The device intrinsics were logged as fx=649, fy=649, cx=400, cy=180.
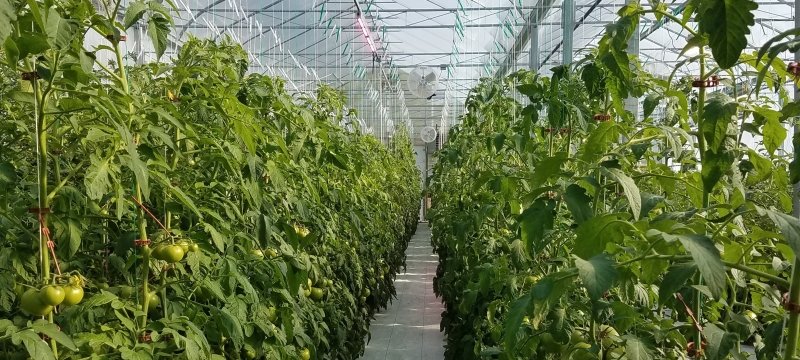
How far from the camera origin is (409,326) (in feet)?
20.4

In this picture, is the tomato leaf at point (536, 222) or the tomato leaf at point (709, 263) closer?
the tomato leaf at point (709, 263)

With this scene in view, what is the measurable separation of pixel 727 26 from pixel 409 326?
5.58 m

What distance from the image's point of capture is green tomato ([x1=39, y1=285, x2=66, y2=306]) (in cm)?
123

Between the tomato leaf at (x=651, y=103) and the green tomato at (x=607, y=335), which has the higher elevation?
the tomato leaf at (x=651, y=103)

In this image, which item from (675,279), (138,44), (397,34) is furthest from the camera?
(397,34)

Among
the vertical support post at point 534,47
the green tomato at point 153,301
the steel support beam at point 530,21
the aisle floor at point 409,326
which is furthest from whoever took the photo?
the vertical support post at point 534,47

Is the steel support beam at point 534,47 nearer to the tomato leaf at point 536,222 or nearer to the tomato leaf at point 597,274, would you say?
the tomato leaf at point 536,222

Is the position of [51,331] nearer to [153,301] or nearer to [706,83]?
[153,301]

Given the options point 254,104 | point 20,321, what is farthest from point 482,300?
point 20,321

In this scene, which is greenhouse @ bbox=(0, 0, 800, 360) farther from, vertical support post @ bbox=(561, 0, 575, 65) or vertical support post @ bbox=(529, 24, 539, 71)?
vertical support post @ bbox=(529, 24, 539, 71)

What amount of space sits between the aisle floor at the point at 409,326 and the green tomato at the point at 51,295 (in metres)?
4.14

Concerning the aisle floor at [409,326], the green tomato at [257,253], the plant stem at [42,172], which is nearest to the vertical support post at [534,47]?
the aisle floor at [409,326]

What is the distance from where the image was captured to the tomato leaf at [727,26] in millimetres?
885

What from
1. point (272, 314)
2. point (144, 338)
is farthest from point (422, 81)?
point (144, 338)
